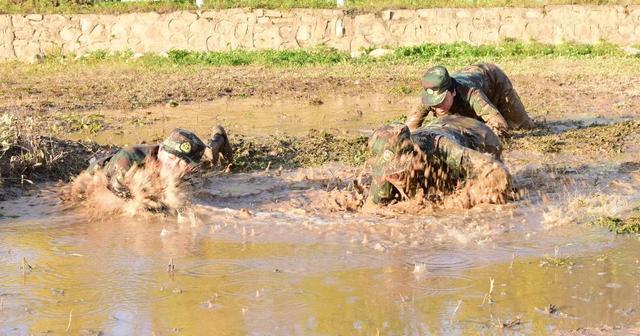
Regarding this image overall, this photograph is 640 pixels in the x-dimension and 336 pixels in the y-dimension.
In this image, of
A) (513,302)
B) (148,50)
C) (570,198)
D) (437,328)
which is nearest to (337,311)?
(437,328)

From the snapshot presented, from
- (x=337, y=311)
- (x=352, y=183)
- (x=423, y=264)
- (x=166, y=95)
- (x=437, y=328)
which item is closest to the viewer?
(x=437, y=328)

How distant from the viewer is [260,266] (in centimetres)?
632

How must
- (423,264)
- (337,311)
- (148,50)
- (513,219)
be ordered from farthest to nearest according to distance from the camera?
(148,50) < (513,219) < (423,264) < (337,311)

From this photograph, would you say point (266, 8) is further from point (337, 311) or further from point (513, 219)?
point (337, 311)

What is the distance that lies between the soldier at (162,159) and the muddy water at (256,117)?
283 centimetres

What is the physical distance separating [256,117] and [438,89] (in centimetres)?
361

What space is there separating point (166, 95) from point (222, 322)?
8960 millimetres

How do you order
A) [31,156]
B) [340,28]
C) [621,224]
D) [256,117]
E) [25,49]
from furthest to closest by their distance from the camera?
[25,49], [340,28], [256,117], [31,156], [621,224]

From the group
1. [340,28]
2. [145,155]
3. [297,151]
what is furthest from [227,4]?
[145,155]

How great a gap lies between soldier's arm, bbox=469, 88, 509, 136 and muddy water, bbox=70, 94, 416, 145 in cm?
216

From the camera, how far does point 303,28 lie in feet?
64.7

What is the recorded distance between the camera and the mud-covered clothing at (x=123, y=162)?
775 centimetres

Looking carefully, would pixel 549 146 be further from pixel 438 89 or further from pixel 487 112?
pixel 438 89

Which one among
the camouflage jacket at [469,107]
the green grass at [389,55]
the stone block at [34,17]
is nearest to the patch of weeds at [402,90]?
the green grass at [389,55]
